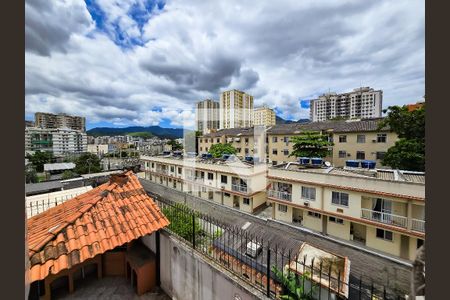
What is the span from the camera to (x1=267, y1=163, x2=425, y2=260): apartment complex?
999 cm

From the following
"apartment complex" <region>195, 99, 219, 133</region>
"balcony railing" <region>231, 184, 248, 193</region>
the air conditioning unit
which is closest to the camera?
the air conditioning unit

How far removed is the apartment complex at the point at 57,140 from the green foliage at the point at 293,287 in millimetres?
76967

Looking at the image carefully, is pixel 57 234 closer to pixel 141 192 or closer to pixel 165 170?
pixel 141 192

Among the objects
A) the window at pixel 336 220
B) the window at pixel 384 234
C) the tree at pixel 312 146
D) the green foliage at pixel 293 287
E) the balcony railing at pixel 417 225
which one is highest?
the tree at pixel 312 146

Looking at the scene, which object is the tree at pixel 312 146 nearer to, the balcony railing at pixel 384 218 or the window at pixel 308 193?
the window at pixel 308 193

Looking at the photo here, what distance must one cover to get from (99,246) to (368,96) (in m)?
86.4

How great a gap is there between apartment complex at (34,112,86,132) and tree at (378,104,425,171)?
116m

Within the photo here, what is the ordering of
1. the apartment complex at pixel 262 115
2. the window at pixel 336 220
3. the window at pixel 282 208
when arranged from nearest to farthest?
the window at pixel 336 220 < the window at pixel 282 208 < the apartment complex at pixel 262 115

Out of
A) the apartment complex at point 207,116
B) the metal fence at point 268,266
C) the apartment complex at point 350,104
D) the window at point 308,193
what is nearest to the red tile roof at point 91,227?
the metal fence at point 268,266

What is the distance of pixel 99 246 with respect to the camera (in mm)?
3182

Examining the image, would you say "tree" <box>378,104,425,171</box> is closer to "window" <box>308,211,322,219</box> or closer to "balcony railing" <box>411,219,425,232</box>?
"balcony railing" <box>411,219,425,232</box>

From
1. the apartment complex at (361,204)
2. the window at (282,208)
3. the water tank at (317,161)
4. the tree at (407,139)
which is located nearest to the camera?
the apartment complex at (361,204)

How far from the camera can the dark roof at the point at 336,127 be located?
2186 centimetres

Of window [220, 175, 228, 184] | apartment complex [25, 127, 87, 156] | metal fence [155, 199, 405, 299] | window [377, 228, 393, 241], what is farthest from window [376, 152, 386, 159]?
apartment complex [25, 127, 87, 156]
